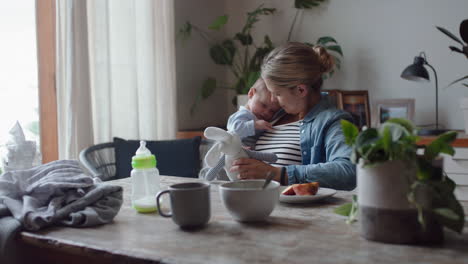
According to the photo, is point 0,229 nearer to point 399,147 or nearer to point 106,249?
point 106,249

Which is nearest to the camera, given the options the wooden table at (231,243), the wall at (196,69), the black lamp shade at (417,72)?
the wooden table at (231,243)

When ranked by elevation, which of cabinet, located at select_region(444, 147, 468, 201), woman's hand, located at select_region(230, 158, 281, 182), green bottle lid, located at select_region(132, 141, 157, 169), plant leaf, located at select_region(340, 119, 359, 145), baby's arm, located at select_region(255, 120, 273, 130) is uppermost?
plant leaf, located at select_region(340, 119, 359, 145)

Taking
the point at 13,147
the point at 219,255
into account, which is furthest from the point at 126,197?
the point at 219,255

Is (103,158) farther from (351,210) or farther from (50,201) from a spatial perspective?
(351,210)

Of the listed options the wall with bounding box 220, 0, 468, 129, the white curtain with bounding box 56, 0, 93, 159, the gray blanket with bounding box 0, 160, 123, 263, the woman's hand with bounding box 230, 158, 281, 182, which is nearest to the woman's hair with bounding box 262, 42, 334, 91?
the woman's hand with bounding box 230, 158, 281, 182

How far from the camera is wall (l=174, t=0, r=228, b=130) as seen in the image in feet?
11.5

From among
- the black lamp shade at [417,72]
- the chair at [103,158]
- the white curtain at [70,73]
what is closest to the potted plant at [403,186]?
the chair at [103,158]

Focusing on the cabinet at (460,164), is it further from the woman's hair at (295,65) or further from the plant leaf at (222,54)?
the plant leaf at (222,54)

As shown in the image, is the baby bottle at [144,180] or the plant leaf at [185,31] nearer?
the baby bottle at [144,180]

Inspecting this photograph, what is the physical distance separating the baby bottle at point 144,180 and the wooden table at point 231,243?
0.13 ft

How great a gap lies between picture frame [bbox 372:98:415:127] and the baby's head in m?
1.28

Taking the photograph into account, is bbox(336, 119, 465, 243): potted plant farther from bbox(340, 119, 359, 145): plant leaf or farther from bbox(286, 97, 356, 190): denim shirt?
bbox(286, 97, 356, 190): denim shirt

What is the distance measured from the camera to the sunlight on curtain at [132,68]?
2.71m

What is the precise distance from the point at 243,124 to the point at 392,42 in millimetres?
1754
